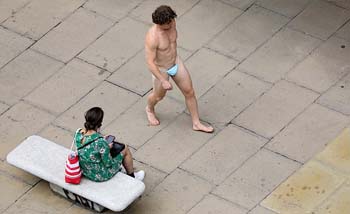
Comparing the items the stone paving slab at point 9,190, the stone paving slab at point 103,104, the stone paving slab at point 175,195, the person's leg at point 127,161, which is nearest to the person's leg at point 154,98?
the stone paving slab at point 103,104

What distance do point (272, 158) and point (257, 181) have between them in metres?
0.43

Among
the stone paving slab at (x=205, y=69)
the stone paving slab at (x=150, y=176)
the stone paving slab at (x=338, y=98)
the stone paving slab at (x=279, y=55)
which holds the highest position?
the stone paving slab at (x=150, y=176)

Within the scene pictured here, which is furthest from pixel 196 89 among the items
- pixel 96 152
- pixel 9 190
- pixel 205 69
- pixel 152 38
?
pixel 9 190

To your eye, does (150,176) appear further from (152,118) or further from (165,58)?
(165,58)

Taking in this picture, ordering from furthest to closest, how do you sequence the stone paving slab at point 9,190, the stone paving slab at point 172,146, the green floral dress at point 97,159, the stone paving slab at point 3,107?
1. the stone paving slab at point 3,107
2. the stone paving slab at point 172,146
3. the stone paving slab at point 9,190
4. the green floral dress at point 97,159

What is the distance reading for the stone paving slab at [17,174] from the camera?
1278cm

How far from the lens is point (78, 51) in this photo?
1462 centimetres

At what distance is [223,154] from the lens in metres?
12.9

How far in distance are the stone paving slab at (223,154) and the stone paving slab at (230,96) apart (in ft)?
0.96

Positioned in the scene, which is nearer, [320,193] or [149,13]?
[320,193]

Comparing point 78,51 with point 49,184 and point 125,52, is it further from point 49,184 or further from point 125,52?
point 49,184

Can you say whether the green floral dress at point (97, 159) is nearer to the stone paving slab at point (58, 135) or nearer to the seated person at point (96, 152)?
the seated person at point (96, 152)

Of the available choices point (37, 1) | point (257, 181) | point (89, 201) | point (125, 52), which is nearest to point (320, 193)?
point (257, 181)

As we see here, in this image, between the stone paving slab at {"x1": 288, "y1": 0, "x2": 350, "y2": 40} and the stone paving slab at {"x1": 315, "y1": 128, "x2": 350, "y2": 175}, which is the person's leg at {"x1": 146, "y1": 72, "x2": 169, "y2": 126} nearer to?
the stone paving slab at {"x1": 315, "y1": 128, "x2": 350, "y2": 175}
